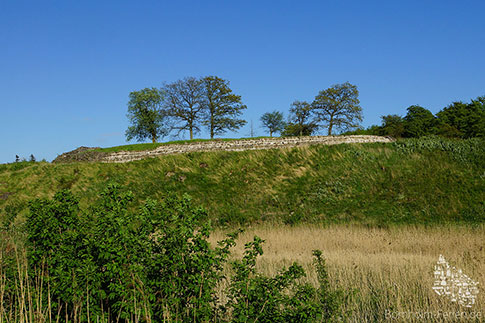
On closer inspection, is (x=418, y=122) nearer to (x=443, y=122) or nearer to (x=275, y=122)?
(x=443, y=122)

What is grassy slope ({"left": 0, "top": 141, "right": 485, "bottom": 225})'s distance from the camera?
2198cm

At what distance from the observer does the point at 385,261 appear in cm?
1111

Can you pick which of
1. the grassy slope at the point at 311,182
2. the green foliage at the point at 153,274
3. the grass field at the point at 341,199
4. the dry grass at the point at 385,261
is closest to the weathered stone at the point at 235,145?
the grass field at the point at 341,199

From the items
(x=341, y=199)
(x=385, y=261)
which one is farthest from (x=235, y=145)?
(x=385, y=261)

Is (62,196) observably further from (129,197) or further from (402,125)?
(402,125)

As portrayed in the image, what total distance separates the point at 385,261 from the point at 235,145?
2650cm

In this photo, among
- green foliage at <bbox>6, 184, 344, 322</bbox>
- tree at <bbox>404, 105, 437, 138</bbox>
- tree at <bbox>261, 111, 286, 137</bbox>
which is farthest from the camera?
tree at <bbox>261, 111, 286, 137</bbox>

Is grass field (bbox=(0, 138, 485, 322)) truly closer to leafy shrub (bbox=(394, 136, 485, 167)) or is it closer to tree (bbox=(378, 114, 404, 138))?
leafy shrub (bbox=(394, 136, 485, 167))

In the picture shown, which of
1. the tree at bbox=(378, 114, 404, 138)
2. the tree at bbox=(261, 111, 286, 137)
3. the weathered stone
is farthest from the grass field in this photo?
the tree at bbox=(261, 111, 286, 137)

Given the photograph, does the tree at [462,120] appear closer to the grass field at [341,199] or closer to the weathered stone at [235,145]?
the weathered stone at [235,145]

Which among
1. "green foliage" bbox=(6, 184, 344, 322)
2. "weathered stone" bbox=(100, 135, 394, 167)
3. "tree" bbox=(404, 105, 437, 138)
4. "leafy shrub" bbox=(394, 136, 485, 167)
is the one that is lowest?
"green foliage" bbox=(6, 184, 344, 322)

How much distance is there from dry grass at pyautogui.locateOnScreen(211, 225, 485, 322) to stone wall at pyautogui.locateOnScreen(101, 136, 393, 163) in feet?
55.7

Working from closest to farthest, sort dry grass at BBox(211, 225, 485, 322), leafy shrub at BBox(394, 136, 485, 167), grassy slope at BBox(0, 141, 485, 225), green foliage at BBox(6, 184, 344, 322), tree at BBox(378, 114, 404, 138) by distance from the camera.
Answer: green foliage at BBox(6, 184, 344, 322) < dry grass at BBox(211, 225, 485, 322) < grassy slope at BBox(0, 141, 485, 225) < leafy shrub at BBox(394, 136, 485, 167) < tree at BBox(378, 114, 404, 138)

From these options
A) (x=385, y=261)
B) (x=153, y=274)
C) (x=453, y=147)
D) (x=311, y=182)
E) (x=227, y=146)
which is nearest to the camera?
(x=153, y=274)
